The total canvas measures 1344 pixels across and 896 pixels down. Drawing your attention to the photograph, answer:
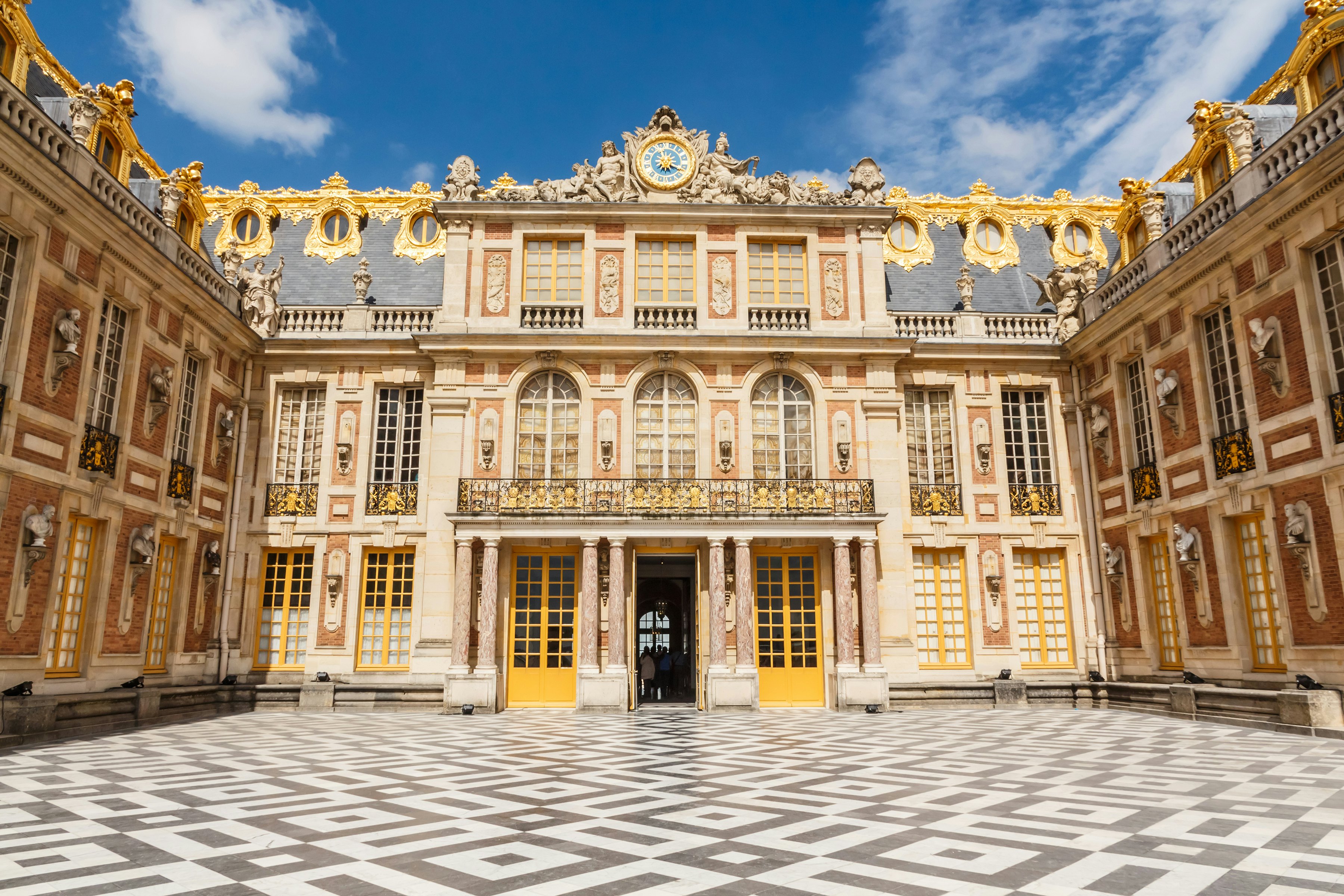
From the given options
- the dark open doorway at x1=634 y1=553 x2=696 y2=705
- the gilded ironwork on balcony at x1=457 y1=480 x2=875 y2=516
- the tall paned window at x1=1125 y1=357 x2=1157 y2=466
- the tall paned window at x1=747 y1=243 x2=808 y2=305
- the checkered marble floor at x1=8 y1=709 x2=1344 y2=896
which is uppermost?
the tall paned window at x1=747 y1=243 x2=808 y2=305

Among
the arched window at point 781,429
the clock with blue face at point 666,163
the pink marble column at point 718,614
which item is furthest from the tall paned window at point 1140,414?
the clock with blue face at point 666,163

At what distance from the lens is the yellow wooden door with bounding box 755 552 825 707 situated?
18609 mm

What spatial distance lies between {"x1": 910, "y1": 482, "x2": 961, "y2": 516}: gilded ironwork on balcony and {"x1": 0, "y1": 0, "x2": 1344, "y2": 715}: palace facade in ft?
0.39

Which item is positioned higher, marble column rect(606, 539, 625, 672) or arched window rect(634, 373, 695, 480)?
arched window rect(634, 373, 695, 480)

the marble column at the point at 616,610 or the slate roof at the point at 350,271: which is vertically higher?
the slate roof at the point at 350,271

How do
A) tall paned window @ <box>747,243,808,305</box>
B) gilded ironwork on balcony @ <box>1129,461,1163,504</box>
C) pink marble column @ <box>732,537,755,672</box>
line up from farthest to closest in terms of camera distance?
tall paned window @ <box>747,243,808,305</box>, pink marble column @ <box>732,537,755,672</box>, gilded ironwork on balcony @ <box>1129,461,1163,504</box>

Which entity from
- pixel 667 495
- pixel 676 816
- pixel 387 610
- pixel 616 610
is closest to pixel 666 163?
pixel 667 495

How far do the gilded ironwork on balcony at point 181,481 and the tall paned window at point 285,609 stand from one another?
9.19 ft

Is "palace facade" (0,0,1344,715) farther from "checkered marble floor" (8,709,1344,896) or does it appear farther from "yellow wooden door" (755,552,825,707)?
"checkered marble floor" (8,709,1344,896)

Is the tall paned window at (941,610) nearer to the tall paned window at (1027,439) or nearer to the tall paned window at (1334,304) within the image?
the tall paned window at (1027,439)

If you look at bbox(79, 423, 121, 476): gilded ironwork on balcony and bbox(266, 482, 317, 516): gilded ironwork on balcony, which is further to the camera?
bbox(266, 482, 317, 516): gilded ironwork on balcony

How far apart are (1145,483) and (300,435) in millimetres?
18381

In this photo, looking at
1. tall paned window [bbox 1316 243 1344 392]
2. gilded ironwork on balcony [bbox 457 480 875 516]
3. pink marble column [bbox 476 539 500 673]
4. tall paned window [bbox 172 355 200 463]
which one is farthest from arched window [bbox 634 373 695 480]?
tall paned window [bbox 1316 243 1344 392]

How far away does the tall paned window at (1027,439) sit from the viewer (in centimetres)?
2045
